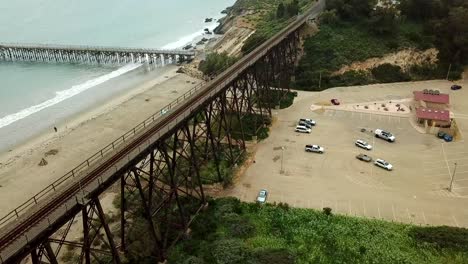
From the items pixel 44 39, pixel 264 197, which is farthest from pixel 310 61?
pixel 44 39

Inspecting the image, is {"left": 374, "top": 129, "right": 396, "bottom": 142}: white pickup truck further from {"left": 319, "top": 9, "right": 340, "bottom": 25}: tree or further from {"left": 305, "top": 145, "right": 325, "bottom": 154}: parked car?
{"left": 319, "top": 9, "right": 340, "bottom": 25}: tree

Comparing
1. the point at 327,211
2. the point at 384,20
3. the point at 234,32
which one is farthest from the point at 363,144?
the point at 234,32

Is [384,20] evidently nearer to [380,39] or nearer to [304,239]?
[380,39]

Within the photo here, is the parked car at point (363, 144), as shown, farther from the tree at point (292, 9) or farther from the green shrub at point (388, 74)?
the tree at point (292, 9)

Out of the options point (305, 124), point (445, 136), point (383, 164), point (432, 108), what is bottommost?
point (383, 164)

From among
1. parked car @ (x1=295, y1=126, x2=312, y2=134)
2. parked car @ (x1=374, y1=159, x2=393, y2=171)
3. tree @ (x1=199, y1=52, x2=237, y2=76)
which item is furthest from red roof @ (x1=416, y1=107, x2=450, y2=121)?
tree @ (x1=199, y1=52, x2=237, y2=76)

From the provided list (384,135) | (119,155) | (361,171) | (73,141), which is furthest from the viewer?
(73,141)

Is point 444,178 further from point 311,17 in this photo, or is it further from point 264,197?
point 311,17
